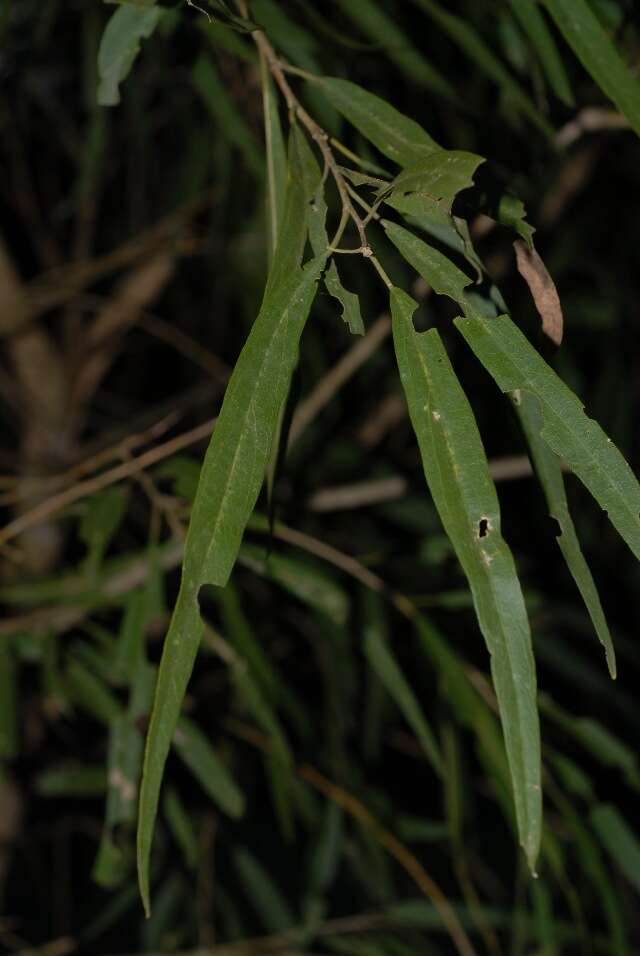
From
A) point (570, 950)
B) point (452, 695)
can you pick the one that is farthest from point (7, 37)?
point (570, 950)

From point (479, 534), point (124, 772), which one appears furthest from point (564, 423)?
point (124, 772)

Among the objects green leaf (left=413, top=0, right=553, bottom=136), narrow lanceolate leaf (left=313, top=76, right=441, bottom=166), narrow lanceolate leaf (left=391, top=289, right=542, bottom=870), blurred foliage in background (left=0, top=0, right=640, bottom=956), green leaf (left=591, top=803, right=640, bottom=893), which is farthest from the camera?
green leaf (left=591, top=803, right=640, bottom=893)

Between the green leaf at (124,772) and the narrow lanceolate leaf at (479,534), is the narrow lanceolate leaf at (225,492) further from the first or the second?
the green leaf at (124,772)

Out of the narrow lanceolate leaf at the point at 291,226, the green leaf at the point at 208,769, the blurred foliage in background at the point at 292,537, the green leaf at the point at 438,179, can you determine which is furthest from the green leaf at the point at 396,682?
the green leaf at the point at 438,179

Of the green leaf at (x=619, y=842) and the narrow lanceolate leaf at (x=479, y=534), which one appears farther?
the green leaf at (x=619, y=842)

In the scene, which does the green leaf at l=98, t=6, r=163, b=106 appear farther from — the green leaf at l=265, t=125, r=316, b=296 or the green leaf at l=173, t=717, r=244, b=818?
the green leaf at l=173, t=717, r=244, b=818

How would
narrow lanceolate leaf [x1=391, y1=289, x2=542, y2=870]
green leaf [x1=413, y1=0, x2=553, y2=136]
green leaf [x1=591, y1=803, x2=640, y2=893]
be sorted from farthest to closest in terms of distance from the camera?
green leaf [x1=591, y1=803, x2=640, y2=893] < green leaf [x1=413, y1=0, x2=553, y2=136] < narrow lanceolate leaf [x1=391, y1=289, x2=542, y2=870]

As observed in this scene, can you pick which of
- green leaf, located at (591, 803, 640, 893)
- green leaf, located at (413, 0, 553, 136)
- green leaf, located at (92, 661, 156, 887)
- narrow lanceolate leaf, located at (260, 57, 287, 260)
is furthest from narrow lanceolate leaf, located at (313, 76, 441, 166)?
green leaf, located at (591, 803, 640, 893)
